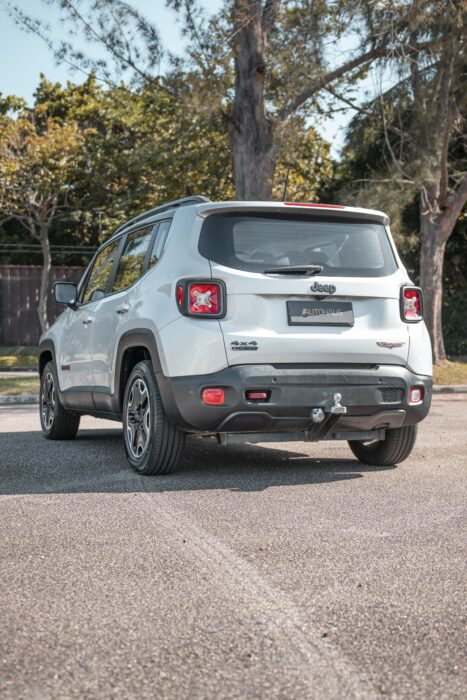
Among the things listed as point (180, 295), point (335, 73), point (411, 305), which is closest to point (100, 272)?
point (180, 295)

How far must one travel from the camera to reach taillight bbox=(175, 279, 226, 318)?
652 centimetres

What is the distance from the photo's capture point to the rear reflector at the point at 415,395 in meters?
6.96

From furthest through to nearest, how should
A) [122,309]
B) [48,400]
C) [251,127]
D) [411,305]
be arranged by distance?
1. [251,127]
2. [48,400]
3. [122,309]
4. [411,305]

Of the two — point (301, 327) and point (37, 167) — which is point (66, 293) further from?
point (37, 167)

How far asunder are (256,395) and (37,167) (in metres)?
28.5

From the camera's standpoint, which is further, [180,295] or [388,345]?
[388,345]

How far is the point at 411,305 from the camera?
7102 mm

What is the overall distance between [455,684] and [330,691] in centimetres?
40

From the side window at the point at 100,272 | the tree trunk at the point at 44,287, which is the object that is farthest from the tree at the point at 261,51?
the tree trunk at the point at 44,287

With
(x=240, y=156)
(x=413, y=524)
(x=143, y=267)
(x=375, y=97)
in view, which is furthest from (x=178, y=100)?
(x=413, y=524)

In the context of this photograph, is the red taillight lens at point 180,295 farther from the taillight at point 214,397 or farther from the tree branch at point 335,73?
the tree branch at point 335,73

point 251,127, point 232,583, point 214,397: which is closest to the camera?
point 232,583

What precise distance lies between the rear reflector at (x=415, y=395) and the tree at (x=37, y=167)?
25988 mm

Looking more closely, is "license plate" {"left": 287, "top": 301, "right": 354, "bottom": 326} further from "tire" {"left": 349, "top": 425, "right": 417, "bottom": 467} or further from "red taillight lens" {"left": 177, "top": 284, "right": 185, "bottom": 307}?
"tire" {"left": 349, "top": 425, "right": 417, "bottom": 467}
